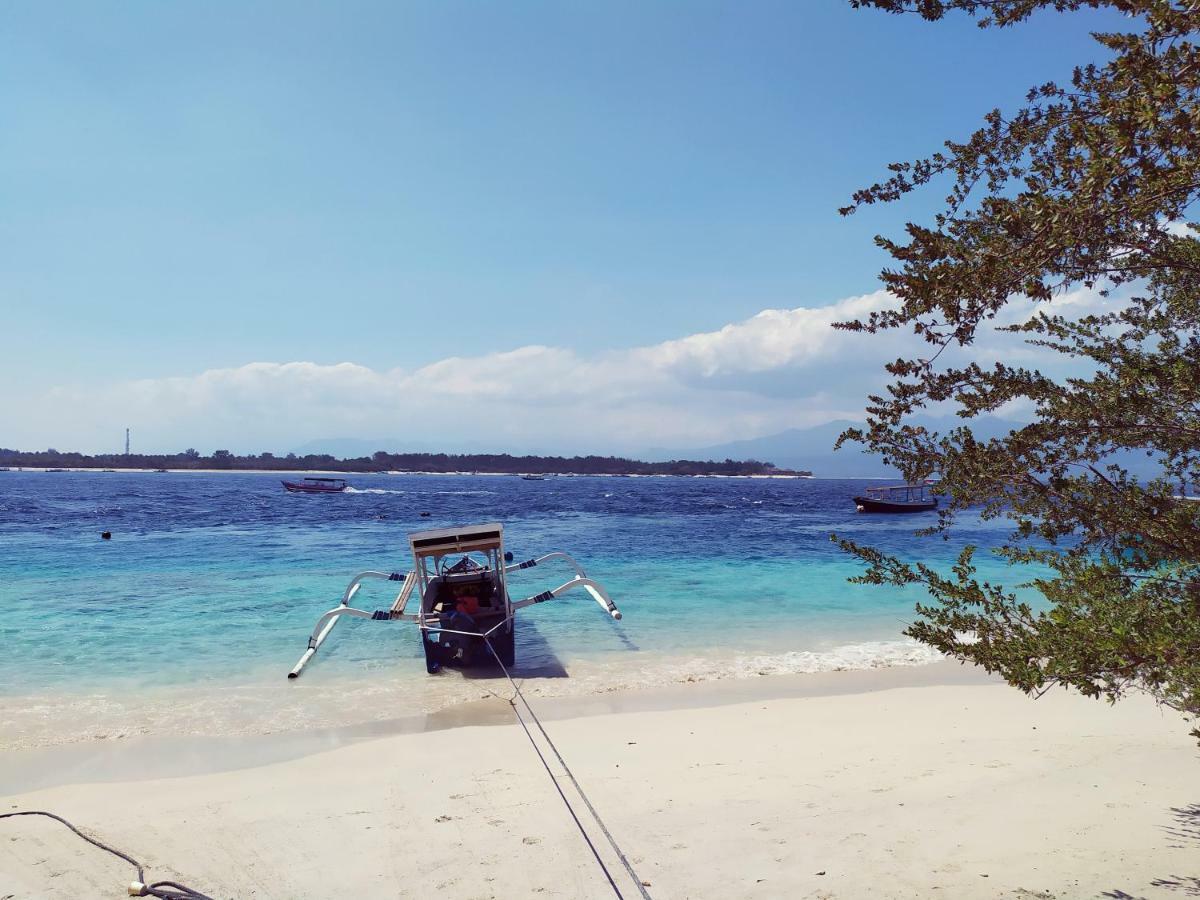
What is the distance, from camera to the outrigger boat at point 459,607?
12.3m

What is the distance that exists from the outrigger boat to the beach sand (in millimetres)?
2316

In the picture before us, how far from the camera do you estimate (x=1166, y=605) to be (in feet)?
12.6

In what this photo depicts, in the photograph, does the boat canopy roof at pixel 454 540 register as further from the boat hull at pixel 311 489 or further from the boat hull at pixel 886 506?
the boat hull at pixel 311 489

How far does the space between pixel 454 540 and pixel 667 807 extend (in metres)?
8.09

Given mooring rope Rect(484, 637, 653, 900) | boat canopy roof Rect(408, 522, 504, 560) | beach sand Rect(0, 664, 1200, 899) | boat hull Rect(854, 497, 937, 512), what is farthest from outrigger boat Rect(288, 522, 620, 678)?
boat hull Rect(854, 497, 937, 512)

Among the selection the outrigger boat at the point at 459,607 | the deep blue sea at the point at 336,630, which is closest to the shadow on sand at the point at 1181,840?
the deep blue sea at the point at 336,630

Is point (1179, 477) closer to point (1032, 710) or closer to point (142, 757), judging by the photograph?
point (1032, 710)

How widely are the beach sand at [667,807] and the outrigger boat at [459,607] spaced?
91.2 inches

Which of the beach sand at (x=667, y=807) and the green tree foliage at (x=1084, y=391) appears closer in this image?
the green tree foliage at (x=1084, y=391)

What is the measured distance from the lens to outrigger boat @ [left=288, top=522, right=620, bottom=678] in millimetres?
12344

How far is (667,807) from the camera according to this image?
673 cm

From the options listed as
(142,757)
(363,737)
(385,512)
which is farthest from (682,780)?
(385,512)

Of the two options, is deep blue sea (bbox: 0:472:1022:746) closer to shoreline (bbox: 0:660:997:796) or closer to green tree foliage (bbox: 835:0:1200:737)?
shoreline (bbox: 0:660:997:796)

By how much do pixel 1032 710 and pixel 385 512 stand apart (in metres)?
51.8
